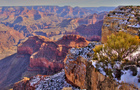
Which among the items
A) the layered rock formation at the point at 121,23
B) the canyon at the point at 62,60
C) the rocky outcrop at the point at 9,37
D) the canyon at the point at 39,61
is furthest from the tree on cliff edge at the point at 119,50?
the rocky outcrop at the point at 9,37

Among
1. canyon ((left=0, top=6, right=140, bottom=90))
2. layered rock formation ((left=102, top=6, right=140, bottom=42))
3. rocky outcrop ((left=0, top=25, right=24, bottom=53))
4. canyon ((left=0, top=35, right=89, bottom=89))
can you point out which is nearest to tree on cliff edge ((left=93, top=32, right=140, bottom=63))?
canyon ((left=0, top=6, right=140, bottom=90))

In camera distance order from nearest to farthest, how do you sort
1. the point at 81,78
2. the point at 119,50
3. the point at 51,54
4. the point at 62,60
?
the point at 119,50 < the point at 81,78 < the point at 62,60 < the point at 51,54

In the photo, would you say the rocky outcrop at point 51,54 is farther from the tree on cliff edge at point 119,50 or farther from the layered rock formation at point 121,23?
the tree on cliff edge at point 119,50

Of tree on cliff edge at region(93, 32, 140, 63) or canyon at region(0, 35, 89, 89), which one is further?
canyon at region(0, 35, 89, 89)

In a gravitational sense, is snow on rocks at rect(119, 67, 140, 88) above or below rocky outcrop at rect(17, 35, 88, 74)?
above

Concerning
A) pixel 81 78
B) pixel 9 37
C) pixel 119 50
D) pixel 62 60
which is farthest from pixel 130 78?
pixel 9 37

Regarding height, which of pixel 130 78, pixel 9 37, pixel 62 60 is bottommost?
pixel 9 37

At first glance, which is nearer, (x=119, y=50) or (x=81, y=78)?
(x=119, y=50)

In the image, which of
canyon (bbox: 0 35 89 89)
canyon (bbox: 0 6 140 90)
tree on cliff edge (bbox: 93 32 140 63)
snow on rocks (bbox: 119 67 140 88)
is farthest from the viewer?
canyon (bbox: 0 35 89 89)

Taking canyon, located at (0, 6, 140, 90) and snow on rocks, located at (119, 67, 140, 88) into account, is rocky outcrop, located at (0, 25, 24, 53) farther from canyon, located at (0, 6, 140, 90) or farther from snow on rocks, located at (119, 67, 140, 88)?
snow on rocks, located at (119, 67, 140, 88)

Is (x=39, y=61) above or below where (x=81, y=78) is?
below

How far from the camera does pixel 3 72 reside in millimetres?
37875

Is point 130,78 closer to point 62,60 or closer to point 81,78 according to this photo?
point 81,78

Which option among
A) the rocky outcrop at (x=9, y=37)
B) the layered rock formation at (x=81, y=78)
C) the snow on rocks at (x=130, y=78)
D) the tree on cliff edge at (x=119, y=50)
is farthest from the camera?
the rocky outcrop at (x=9, y=37)
